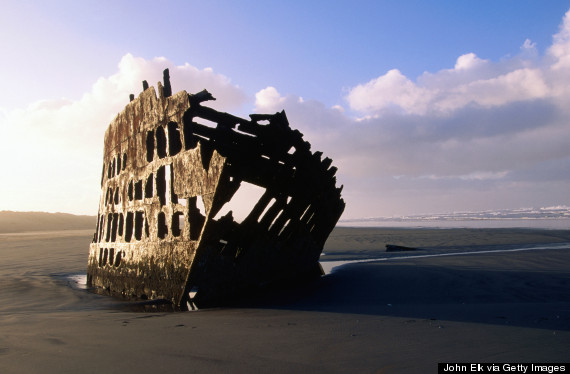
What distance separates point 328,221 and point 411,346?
4.74 meters

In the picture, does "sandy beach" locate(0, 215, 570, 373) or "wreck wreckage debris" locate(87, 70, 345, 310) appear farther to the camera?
"wreck wreckage debris" locate(87, 70, 345, 310)

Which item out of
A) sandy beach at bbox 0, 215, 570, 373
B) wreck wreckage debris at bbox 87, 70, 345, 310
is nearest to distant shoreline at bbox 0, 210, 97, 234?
wreck wreckage debris at bbox 87, 70, 345, 310

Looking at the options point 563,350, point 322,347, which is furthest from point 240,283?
point 563,350

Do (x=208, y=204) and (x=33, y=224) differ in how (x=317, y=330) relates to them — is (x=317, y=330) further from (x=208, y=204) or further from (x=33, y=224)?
(x=33, y=224)

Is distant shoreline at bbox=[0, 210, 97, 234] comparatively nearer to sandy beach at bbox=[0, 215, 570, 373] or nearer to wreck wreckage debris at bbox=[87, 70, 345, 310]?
wreck wreckage debris at bbox=[87, 70, 345, 310]

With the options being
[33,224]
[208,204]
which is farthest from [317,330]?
[33,224]

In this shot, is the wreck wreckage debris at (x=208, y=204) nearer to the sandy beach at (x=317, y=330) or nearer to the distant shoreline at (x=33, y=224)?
the sandy beach at (x=317, y=330)

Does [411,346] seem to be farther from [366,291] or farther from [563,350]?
[366,291]

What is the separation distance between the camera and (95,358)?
2.99 metres

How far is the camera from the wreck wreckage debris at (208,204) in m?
5.45

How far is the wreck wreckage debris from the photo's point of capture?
5.45m

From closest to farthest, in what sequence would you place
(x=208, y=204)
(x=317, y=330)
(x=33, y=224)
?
1. (x=317, y=330)
2. (x=208, y=204)
3. (x=33, y=224)

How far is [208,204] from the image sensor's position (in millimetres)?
5043

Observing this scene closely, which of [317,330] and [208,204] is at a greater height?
[208,204]
